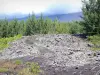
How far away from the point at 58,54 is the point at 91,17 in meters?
16.0

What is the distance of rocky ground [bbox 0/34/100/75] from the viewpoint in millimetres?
23453

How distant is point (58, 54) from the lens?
29.7 m

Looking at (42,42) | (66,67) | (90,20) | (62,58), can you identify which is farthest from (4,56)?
(90,20)

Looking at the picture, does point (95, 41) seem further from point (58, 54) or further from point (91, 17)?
point (58, 54)

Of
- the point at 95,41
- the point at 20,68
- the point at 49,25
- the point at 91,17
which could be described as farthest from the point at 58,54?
the point at 49,25

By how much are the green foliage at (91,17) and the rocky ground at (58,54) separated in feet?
16.6

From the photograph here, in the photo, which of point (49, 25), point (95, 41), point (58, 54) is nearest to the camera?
point (58, 54)

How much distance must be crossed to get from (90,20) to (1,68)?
75.9ft

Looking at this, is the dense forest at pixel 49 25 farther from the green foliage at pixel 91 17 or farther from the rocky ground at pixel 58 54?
the rocky ground at pixel 58 54

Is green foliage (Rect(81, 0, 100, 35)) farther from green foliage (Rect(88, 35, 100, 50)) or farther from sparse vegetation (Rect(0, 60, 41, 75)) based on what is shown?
sparse vegetation (Rect(0, 60, 41, 75))

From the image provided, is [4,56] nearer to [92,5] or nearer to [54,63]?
[54,63]

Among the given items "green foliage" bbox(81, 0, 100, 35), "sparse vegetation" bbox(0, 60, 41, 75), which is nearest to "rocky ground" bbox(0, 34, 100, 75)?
"sparse vegetation" bbox(0, 60, 41, 75)

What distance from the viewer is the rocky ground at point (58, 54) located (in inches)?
923

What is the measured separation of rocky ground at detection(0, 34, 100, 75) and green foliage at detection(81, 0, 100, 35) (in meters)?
5.05
